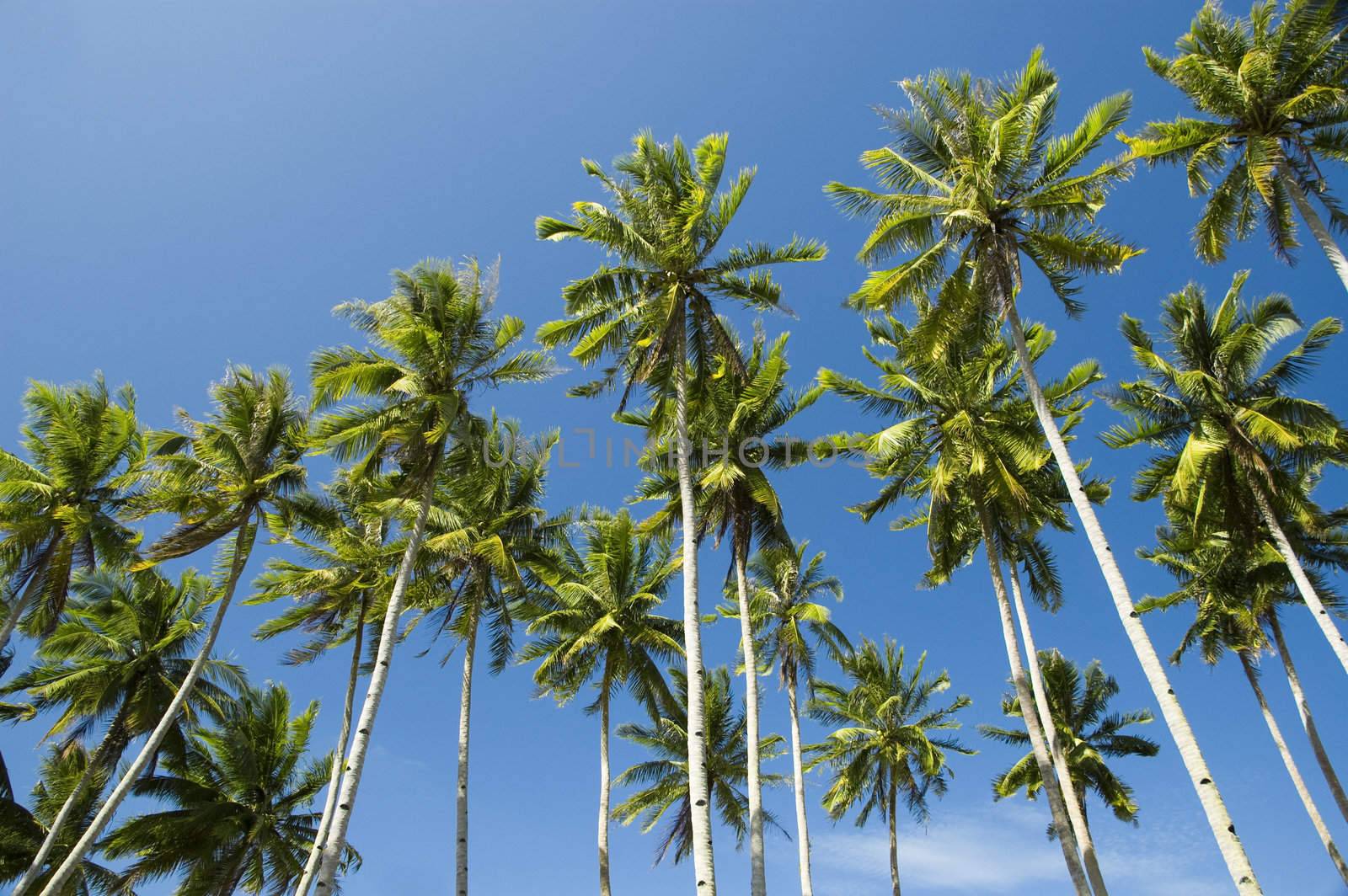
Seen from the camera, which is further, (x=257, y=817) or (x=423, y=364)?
(x=257, y=817)

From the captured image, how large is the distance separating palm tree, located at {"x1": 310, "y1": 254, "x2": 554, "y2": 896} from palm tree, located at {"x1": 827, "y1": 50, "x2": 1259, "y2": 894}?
8.92 meters

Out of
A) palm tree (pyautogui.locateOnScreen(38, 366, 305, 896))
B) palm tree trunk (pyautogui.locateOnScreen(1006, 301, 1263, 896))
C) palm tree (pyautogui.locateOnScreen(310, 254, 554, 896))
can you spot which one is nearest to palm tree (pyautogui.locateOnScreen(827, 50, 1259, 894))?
palm tree trunk (pyautogui.locateOnScreen(1006, 301, 1263, 896))

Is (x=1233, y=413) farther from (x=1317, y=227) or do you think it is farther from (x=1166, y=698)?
(x=1166, y=698)

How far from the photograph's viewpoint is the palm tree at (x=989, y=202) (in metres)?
15.1

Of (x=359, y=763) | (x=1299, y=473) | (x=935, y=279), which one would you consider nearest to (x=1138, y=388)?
(x=1299, y=473)

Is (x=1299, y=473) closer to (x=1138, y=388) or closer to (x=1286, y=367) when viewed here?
(x=1286, y=367)

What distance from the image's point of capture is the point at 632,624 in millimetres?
24438

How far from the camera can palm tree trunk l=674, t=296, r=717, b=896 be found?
483 inches

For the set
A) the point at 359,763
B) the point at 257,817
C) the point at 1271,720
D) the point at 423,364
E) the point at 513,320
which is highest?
the point at 513,320

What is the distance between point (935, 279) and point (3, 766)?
30345 mm

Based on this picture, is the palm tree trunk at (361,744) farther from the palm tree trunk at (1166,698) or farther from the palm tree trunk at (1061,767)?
the palm tree trunk at (1061,767)

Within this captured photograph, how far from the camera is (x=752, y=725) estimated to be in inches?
707

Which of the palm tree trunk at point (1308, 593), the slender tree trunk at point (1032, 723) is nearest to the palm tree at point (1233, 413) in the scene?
the palm tree trunk at point (1308, 593)

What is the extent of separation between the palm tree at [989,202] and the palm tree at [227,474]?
15.2 metres
